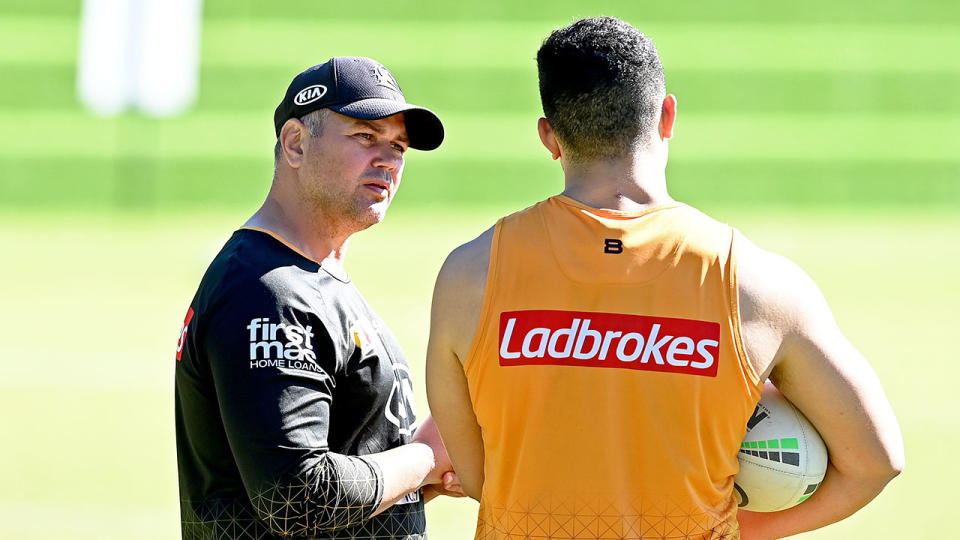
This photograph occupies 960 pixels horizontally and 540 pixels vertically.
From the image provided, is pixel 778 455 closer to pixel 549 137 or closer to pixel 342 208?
pixel 549 137

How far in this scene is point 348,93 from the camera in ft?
8.71

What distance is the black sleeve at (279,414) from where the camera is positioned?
2258mm

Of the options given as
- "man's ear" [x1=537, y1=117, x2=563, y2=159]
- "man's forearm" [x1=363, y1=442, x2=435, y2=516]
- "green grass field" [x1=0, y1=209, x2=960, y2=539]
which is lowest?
"green grass field" [x1=0, y1=209, x2=960, y2=539]

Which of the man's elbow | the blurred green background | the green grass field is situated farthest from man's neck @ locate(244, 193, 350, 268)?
the blurred green background

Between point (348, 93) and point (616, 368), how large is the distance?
3.54 feet

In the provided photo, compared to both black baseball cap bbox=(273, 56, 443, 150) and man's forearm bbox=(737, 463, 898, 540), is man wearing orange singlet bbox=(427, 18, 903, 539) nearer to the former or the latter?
man's forearm bbox=(737, 463, 898, 540)

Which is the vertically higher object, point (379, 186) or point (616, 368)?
point (379, 186)

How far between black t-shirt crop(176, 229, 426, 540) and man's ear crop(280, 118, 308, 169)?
246 millimetres

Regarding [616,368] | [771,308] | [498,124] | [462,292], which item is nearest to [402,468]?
[462,292]

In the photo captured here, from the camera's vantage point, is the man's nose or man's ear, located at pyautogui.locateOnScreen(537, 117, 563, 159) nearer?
man's ear, located at pyautogui.locateOnScreen(537, 117, 563, 159)

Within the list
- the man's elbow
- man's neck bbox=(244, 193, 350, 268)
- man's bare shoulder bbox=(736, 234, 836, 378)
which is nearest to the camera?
man's bare shoulder bbox=(736, 234, 836, 378)

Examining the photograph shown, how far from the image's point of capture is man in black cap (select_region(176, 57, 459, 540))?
2.28 m

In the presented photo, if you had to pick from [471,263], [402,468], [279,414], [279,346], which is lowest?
[402,468]

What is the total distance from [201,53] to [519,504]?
16.0 metres
